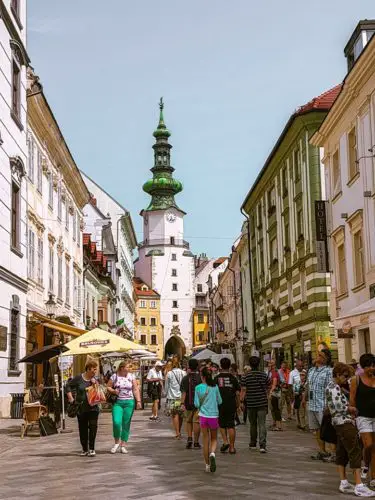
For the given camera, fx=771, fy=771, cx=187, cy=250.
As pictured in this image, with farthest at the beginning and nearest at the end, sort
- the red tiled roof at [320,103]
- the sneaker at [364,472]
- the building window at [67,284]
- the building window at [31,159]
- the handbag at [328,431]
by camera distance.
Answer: the building window at [67,284]
the red tiled roof at [320,103]
the building window at [31,159]
the sneaker at [364,472]
the handbag at [328,431]

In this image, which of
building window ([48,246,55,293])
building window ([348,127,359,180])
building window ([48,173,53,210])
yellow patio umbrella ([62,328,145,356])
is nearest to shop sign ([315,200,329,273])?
building window ([348,127,359,180])

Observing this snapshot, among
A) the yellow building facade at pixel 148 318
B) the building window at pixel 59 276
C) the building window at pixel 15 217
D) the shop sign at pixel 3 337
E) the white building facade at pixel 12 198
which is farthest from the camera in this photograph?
the yellow building facade at pixel 148 318

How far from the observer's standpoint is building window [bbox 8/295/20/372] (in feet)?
69.3

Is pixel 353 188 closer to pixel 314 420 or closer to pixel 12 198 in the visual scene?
pixel 12 198

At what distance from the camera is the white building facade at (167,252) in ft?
385

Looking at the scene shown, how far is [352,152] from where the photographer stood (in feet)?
78.3

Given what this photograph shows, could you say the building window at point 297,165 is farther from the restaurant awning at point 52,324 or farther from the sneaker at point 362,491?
the sneaker at point 362,491

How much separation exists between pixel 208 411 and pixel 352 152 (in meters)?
14.2

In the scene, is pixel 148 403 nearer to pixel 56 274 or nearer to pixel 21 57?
pixel 56 274

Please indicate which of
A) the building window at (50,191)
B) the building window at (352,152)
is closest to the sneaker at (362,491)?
the building window at (352,152)

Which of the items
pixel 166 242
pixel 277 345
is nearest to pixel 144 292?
pixel 166 242

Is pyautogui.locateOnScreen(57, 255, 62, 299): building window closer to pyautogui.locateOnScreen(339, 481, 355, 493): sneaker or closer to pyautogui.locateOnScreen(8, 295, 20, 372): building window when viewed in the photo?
pyautogui.locateOnScreen(8, 295, 20, 372): building window

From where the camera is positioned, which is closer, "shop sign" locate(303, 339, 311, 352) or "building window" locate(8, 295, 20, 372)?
"building window" locate(8, 295, 20, 372)

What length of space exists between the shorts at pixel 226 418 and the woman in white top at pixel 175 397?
339cm
